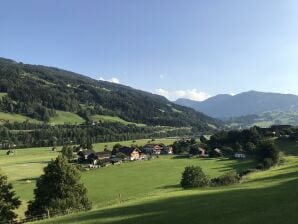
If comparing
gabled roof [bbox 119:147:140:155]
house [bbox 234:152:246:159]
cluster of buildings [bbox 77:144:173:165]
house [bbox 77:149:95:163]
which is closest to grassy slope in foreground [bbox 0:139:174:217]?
house [bbox 77:149:95:163]

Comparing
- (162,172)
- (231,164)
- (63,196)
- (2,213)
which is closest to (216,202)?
(63,196)

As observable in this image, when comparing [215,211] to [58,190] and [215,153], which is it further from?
[215,153]

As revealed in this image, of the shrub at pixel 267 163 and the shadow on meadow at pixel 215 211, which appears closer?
the shadow on meadow at pixel 215 211

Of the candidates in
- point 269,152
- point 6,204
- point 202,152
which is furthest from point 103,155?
point 6,204

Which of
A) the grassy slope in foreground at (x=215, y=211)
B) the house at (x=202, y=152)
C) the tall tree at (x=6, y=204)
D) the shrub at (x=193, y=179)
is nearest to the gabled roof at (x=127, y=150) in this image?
the house at (x=202, y=152)

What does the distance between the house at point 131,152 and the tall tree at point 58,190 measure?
4802 inches

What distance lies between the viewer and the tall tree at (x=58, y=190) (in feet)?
204

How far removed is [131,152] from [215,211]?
151364mm

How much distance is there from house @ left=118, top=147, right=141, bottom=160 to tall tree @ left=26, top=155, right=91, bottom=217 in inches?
4802

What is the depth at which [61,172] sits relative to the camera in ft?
211

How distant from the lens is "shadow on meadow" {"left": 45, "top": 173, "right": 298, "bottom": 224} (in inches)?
1441

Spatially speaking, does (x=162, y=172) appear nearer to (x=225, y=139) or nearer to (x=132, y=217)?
(x=225, y=139)

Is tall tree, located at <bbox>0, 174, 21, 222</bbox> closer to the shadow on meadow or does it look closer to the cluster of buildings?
the shadow on meadow

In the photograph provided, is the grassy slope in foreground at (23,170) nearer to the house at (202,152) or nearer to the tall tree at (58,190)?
the tall tree at (58,190)
